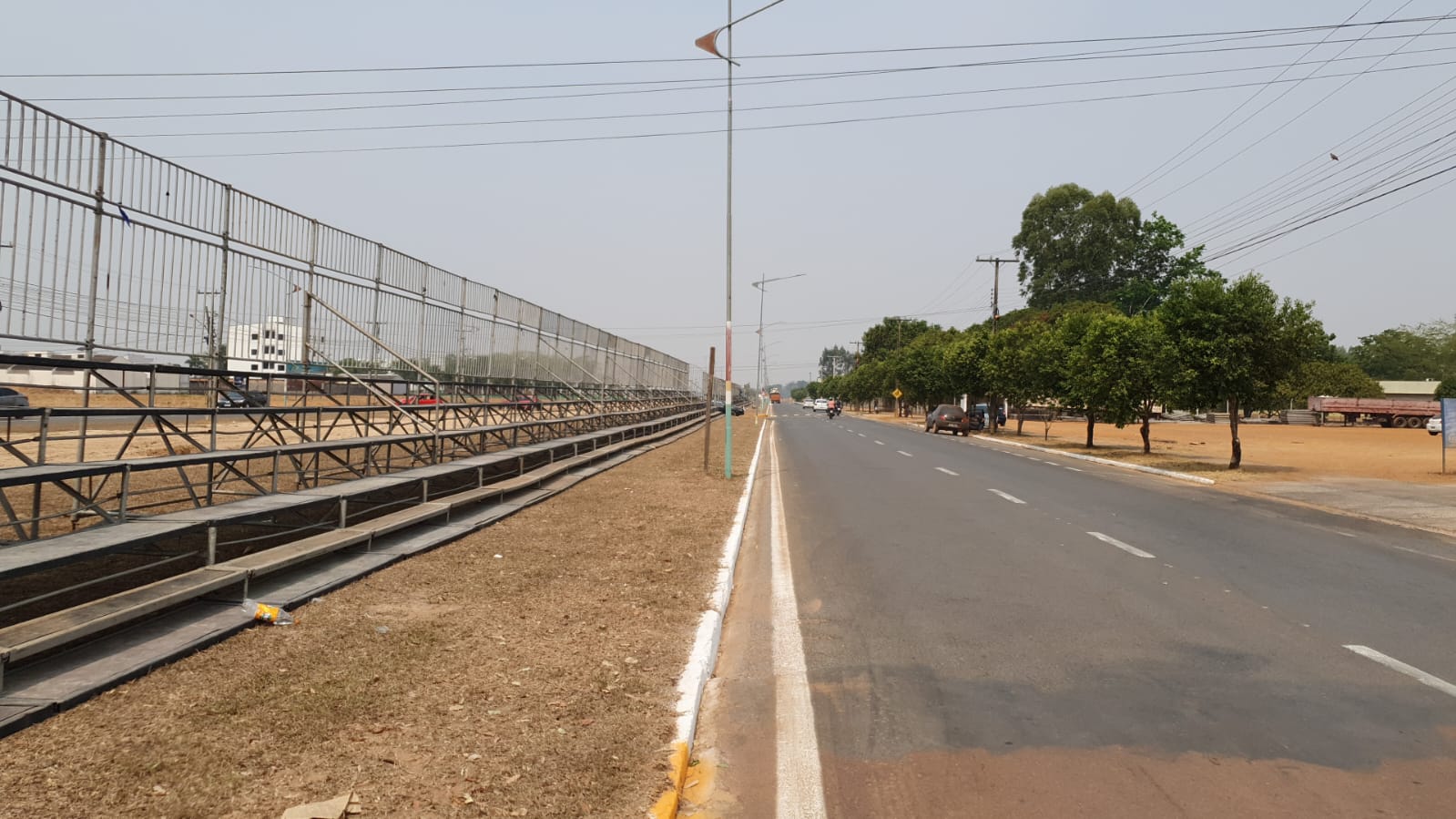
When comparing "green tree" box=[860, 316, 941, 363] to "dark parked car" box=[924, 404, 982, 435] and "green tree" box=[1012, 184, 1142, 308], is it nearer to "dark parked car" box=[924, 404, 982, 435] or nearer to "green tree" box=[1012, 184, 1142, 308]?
"green tree" box=[1012, 184, 1142, 308]

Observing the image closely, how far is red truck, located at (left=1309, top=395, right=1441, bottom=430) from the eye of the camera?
67.3 m

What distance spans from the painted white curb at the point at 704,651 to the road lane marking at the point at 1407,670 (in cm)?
439

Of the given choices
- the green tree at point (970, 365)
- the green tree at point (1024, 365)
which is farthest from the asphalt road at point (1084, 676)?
the green tree at point (970, 365)

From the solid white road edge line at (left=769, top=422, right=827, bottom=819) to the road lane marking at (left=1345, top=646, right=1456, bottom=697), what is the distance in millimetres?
3783

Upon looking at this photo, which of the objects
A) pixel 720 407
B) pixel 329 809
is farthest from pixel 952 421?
pixel 329 809

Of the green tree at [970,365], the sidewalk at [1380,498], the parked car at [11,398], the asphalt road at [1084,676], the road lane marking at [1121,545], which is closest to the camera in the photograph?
the asphalt road at [1084,676]

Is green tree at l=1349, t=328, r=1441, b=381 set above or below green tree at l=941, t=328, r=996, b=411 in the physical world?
above

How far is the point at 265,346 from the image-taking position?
1190cm

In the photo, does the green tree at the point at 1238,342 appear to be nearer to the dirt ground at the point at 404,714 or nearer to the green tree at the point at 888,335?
the dirt ground at the point at 404,714

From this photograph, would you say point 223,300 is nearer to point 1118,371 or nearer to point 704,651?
point 704,651

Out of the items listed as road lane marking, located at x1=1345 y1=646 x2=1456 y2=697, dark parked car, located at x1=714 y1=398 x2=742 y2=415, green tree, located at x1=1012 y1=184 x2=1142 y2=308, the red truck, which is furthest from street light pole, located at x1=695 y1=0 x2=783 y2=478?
green tree, located at x1=1012 y1=184 x2=1142 y2=308

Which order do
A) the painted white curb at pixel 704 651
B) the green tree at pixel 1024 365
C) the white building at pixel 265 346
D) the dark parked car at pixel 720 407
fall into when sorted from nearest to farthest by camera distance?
the painted white curb at pixel 704 651 → the white building at pixel 265 346 → the green tree at pixel 1024 365 → the dark parked car at pixel 720 407

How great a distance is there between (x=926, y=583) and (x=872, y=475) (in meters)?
12.4

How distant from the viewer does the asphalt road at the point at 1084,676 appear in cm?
418
